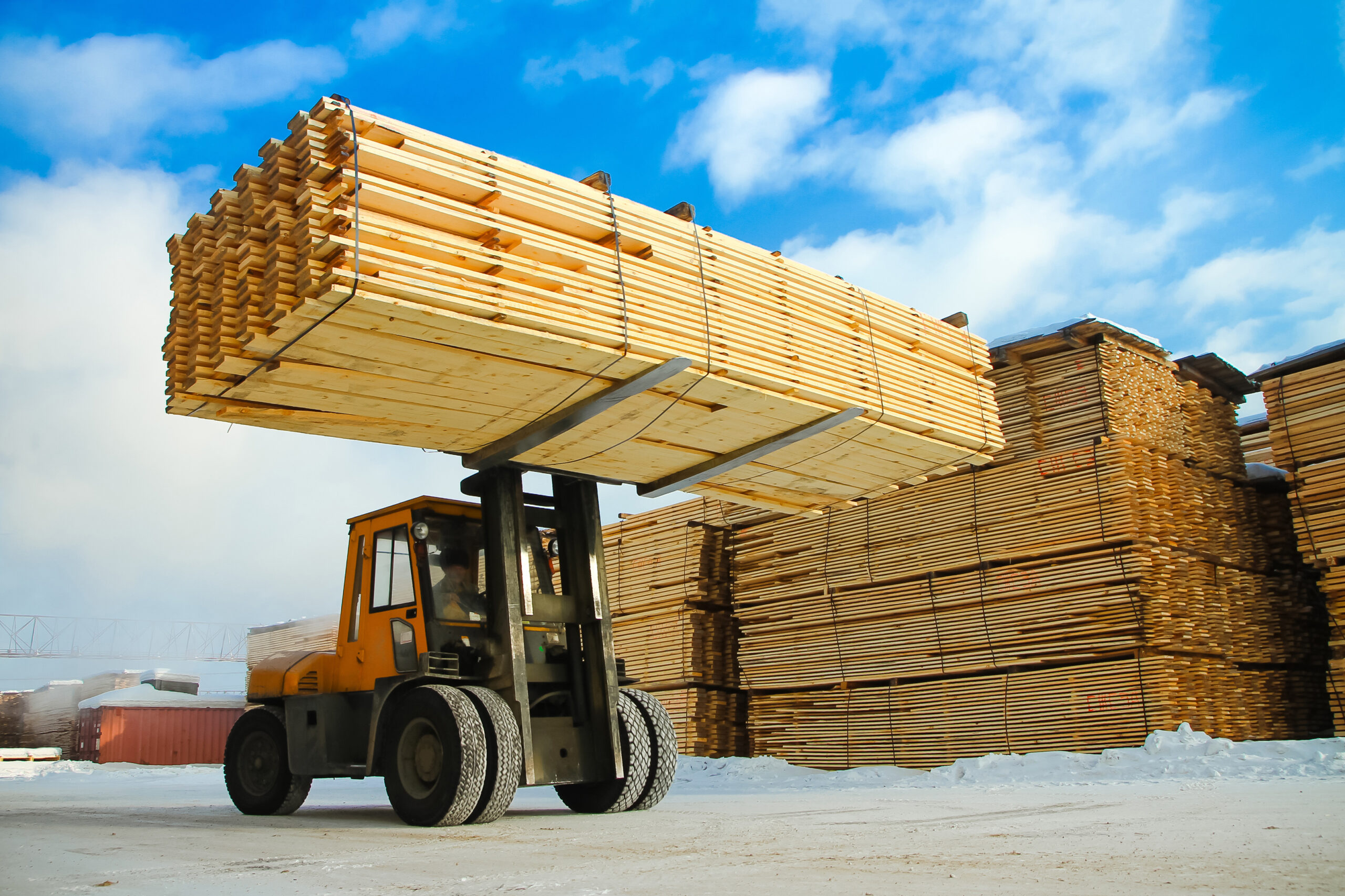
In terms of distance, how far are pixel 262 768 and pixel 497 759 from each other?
Answer: 2.70 metres

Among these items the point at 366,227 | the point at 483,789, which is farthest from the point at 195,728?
the point at 366,227

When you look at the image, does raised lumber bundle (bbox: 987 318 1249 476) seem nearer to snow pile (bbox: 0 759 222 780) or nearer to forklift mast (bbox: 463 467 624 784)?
forklift mast (bbox: 463 467 624 784)

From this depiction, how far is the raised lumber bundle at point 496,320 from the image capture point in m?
4.80

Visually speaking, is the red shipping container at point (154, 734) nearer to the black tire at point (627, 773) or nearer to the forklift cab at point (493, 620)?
the forklift cab at point (493, 620)

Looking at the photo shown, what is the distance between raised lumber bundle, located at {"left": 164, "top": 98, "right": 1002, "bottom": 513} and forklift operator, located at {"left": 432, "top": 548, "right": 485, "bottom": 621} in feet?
2.76

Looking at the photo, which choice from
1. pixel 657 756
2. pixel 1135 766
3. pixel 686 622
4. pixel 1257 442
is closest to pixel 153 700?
pixel 686 622

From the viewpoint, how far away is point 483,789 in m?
5.94

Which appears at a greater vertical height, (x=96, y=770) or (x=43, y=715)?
(x=43, y=715)

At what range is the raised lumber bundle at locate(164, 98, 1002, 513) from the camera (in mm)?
4805

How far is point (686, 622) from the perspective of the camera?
486 inches

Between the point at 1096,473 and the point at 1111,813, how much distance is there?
4732 millimetres

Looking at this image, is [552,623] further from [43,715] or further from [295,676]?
[43,715]

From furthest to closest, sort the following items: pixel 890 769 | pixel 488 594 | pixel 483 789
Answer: pixel 890 769
pixel 488 594
pixel 483 789

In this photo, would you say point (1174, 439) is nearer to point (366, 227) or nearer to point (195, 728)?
point (366, 227)
